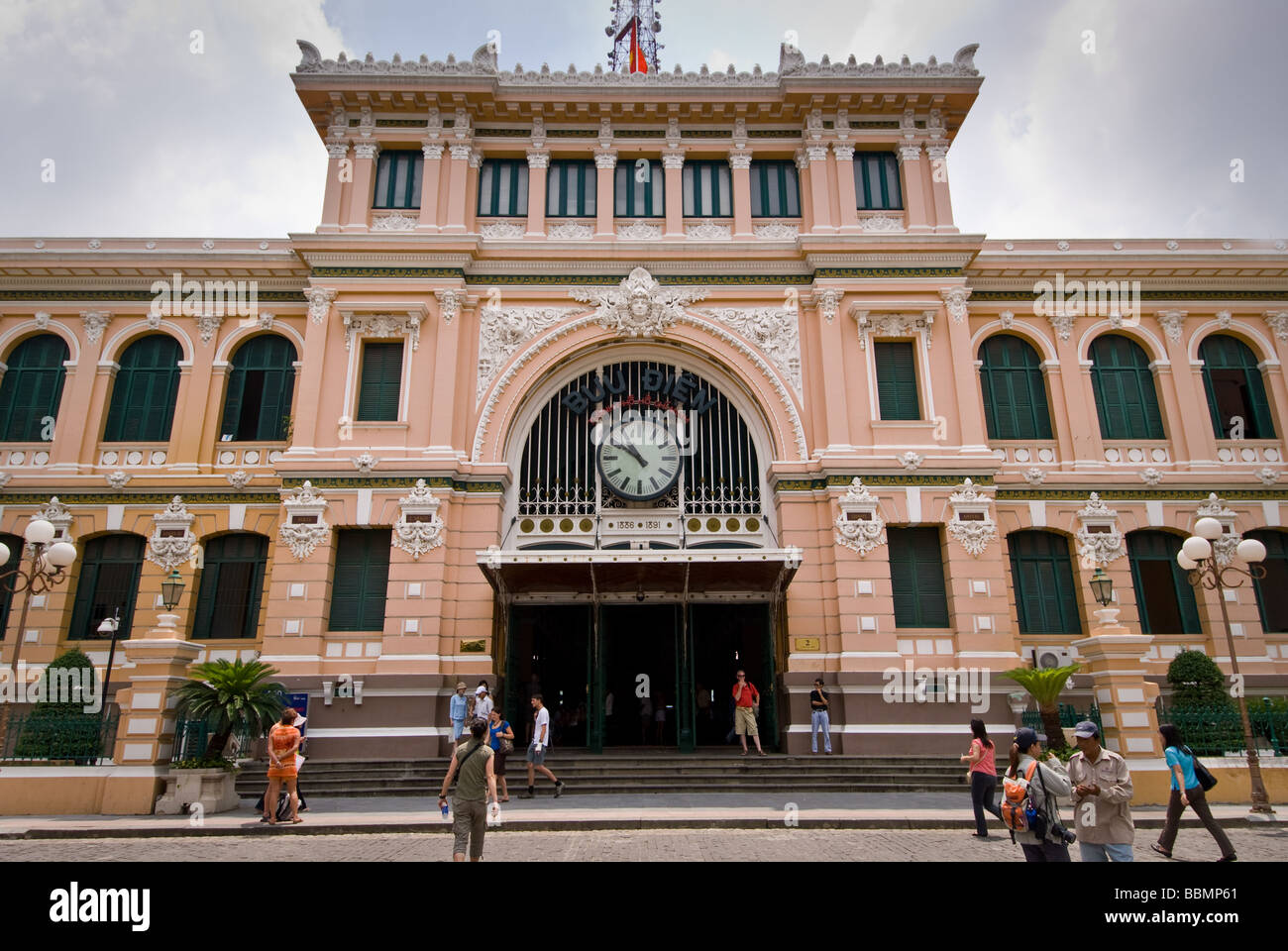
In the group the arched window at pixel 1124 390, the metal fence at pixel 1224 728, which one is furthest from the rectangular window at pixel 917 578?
the arched window at pixel 1124 390

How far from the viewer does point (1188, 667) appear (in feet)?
67.6

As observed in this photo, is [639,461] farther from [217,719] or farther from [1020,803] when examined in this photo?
[1020,803]

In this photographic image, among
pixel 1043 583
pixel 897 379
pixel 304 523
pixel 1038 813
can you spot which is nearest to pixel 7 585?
pixel 304 523

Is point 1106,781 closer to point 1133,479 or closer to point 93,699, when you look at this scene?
Result: point 1133,479

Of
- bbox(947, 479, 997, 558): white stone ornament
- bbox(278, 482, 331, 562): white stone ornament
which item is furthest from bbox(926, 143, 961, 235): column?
bbox(278, 482, 331, 562): white stone ornament

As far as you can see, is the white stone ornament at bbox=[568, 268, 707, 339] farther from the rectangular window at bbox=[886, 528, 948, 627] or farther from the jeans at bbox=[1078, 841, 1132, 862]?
the jeans at bbox=[1078, 841, 1132, 862]

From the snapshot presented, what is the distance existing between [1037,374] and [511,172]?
56.3 feet

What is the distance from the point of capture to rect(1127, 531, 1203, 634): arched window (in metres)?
23.2

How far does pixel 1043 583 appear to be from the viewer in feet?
76.9

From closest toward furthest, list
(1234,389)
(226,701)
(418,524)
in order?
1. (226,701)
2. (418,524)
3. (1234,389)

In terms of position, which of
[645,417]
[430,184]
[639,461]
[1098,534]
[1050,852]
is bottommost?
[1050,852]

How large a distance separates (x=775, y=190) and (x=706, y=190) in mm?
2106

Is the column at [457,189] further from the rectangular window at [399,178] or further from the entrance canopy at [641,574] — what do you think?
the entrance canopy at [641,574]
